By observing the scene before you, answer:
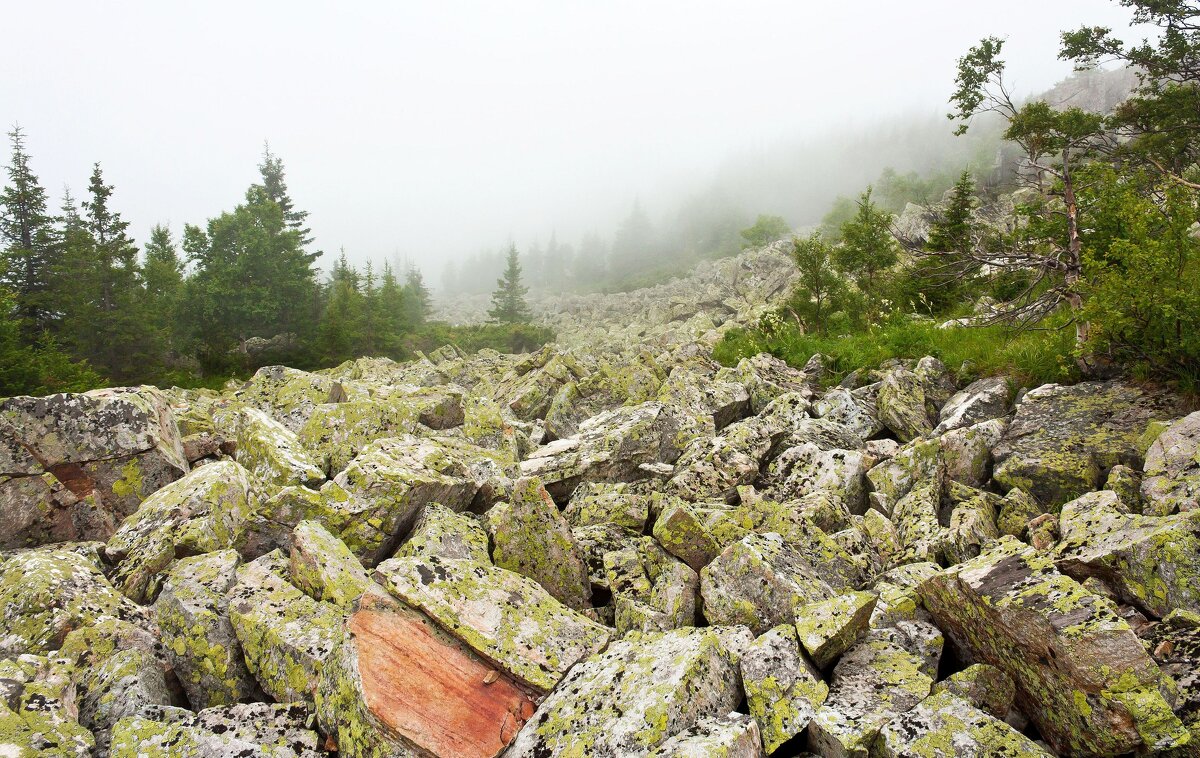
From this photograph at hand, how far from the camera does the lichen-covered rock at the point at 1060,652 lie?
3.75 meters

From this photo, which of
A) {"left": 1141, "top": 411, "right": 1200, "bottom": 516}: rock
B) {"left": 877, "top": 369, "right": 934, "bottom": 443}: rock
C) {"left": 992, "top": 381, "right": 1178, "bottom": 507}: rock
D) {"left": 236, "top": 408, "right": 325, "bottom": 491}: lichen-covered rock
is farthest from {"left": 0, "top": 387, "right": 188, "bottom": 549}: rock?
{"left": 1141, "top": 411, "right": 1200, "bottom": 516}: rock

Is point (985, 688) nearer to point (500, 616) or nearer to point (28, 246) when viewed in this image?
point (500, 616)

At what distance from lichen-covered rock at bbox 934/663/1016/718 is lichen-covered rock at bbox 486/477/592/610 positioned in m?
3.94

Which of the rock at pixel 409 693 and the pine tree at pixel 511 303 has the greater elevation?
the rock at pixel 409 693

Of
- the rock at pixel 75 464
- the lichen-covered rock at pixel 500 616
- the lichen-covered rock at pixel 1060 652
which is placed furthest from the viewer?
the rock at pixel 75 464

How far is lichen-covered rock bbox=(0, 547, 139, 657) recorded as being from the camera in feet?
19.0

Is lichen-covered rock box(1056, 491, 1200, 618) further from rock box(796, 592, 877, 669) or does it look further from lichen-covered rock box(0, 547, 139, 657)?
lichen-covered rock box(0, 547, 139, 657)

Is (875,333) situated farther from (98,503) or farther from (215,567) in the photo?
(98,503)

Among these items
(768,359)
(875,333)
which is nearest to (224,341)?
(768,359)

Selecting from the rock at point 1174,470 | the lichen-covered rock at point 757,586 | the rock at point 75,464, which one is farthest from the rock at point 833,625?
the rock at point 75,464

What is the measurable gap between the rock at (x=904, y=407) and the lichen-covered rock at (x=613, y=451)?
4.18 metres

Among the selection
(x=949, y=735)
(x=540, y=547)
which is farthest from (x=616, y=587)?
(x=949, y=735)

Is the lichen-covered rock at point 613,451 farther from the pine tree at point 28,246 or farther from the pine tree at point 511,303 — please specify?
the pine tree at point 511,303

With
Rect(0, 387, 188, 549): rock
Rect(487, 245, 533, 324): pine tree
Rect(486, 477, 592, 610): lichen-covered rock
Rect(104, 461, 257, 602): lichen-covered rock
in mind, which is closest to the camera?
Rect(486, 477, 592, 610): lichen-covered rock
